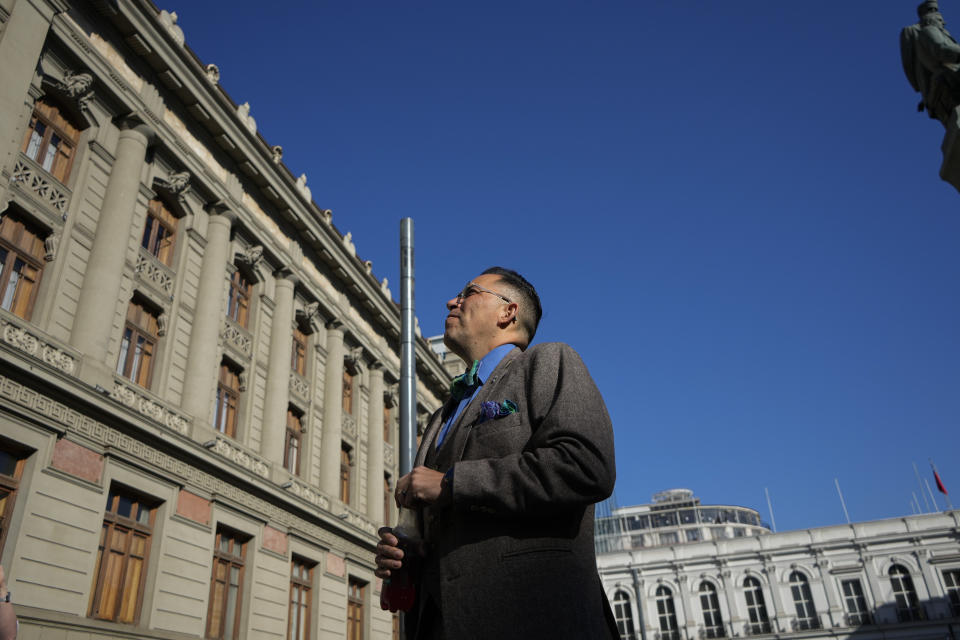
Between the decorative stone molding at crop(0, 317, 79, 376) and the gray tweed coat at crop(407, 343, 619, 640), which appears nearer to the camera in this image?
the gray tweed coat at crop(407, 343, 619, 640)

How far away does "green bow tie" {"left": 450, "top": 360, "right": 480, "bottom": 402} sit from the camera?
2.79 meters

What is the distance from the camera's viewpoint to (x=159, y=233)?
57.7ft

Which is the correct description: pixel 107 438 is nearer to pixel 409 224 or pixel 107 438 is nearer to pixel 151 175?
pixel 151 175

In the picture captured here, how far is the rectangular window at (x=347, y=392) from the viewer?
2552 cm

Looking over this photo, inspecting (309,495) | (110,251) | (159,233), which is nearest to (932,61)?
(110,251)

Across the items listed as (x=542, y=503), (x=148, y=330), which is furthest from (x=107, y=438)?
(x=542, y=503)

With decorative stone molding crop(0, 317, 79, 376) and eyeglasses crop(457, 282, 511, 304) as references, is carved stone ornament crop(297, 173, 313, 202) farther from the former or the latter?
eyeglasses crop(457, 282, 511, 304)

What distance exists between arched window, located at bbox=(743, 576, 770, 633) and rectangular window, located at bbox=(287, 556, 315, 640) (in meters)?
37.8

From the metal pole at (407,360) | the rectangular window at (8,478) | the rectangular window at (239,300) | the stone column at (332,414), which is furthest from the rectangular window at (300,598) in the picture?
the metal pole at (407,360)

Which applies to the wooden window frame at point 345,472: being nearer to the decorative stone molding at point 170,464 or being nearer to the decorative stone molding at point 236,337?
the decorative stone molding at point 170,464

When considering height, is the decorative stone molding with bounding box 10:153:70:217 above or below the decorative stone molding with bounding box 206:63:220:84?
below

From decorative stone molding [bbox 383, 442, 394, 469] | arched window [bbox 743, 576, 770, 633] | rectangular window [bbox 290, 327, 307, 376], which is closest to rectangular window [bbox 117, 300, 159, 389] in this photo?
rectangular window [bbox 290, 327, 307, 376]

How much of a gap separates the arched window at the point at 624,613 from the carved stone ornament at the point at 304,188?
37.9m

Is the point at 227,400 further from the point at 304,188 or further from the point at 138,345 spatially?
the point at 304,188
